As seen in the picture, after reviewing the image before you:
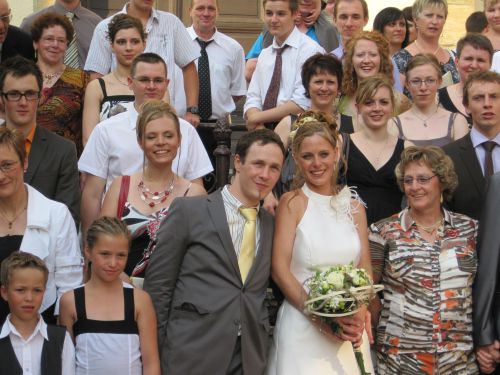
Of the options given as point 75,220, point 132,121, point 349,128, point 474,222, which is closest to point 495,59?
point 349,128

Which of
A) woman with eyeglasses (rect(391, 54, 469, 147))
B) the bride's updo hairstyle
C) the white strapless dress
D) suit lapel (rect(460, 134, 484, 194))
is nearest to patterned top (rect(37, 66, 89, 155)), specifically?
the bride's updo hairstyle

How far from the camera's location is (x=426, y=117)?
27.6 ft

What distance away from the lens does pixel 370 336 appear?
681 cm

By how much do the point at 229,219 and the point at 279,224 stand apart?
350 millimetres

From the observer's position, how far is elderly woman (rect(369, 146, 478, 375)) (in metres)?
6.95

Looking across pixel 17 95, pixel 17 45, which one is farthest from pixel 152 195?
pixel 17 45

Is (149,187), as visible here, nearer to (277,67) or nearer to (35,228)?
(35,228)

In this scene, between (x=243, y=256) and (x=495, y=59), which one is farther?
(x=495, y=59)

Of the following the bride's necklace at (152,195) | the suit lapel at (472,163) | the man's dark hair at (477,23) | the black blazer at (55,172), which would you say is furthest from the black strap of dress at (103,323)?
the man's dark hair at (477,23)

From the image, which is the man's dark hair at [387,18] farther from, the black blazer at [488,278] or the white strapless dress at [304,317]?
the white strapless dress at [304,317]

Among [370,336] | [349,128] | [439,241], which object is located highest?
[349,128]

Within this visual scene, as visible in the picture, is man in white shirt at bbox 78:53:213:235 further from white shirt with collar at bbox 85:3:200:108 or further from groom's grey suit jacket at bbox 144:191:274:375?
white shirt with collar at bbox 85:3:200:108

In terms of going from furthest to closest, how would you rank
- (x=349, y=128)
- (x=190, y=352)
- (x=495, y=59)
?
1. (x=495, y=59)
2. (x=349, y=128)
3. (x=190, y=352)

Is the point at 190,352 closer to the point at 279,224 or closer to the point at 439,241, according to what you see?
the point at 279,224
